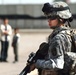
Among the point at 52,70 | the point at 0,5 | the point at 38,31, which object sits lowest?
the point at 52,70

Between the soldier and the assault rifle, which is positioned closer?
the soldier

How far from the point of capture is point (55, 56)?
4.14 metres

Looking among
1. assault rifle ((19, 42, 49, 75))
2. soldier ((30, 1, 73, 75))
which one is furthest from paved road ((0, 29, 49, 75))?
soldier ((30, 1, 73, 75))

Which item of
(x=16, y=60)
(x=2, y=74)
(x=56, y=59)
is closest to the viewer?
(x=56, y=59)

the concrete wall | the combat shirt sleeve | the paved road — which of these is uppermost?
the concrete wall

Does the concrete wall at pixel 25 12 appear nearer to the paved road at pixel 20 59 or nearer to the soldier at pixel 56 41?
the paved road at pixel 20 59

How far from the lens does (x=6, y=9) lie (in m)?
39.8

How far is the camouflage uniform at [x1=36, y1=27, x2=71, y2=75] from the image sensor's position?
13.5 feet

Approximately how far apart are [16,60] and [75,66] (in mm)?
12572

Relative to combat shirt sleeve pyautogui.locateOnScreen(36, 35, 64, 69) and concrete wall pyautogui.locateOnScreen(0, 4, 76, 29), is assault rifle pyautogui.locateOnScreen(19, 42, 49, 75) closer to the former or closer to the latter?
combat shirt sleeve pyautogui.locateOnScreen(36, 35, 64, 69)

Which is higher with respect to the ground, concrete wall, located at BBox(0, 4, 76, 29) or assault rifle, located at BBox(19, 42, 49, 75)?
concrete wall, located at BBox(0, 4, 76, 29)

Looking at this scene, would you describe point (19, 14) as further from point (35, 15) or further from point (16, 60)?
point (16, 60)

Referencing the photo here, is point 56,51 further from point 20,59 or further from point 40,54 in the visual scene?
point 20,59

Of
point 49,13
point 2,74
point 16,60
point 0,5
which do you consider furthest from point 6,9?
point 49,13
